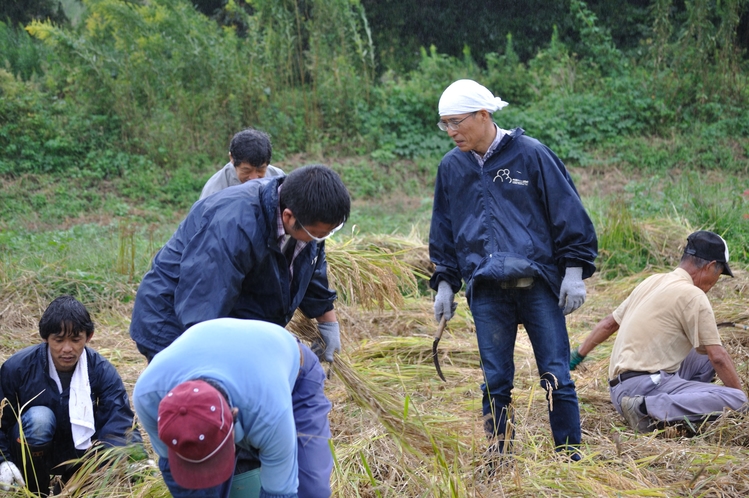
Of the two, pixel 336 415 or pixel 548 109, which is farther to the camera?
pixel 548 109

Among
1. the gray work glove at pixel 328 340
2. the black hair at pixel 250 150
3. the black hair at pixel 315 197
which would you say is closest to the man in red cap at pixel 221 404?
the black hair at pixel 315 197

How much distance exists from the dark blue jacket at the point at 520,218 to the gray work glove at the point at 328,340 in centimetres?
59

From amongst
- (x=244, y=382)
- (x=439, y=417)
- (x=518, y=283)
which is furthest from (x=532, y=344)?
(x=244, y=382)

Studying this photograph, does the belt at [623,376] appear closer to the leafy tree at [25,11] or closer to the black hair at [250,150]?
the black hair at [250,150]

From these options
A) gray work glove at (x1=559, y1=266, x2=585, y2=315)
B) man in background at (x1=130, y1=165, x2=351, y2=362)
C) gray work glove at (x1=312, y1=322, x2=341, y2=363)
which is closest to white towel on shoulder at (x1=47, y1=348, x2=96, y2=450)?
man in background at (x1=130, y1=165, x2=351, y2=362)

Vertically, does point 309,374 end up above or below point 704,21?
below

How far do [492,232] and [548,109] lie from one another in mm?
9463

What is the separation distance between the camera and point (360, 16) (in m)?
13.4

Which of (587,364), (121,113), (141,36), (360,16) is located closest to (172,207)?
(121,113)

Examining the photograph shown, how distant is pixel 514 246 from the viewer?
2.93 m

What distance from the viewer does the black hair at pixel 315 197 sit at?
2.19 m

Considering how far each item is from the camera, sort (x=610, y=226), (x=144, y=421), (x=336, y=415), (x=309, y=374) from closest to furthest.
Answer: (x=144, y=421)
(x=309, y=374)
(x=336, y=415)
(x=610, y=226)

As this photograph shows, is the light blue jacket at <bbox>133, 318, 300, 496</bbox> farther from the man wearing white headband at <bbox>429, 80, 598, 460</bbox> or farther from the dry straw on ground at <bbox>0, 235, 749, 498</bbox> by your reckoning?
the man wearing white headband at <bbox>429, 80, 598, 460</bbox>

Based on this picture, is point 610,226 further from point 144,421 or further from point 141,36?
point 141,36
